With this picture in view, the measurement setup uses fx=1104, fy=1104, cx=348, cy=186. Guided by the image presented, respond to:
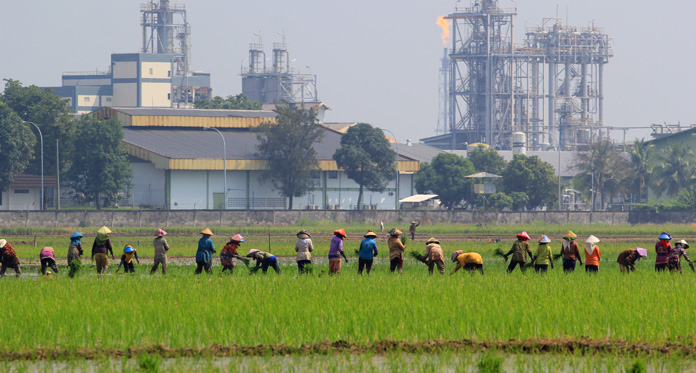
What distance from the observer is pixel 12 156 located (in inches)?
2970

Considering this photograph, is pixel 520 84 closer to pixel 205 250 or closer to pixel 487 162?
pixel 487 162

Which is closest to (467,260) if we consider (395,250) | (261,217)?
(395,250)

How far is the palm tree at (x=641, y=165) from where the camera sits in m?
98.8

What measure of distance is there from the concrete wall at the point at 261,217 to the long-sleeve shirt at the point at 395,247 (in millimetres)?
43929

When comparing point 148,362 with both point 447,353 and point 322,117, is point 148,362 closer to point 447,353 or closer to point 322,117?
point 447,353

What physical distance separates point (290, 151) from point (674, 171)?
33.3m

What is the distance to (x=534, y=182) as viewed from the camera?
9281 centimetres

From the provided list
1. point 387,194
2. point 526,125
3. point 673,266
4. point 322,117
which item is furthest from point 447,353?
point 526,125

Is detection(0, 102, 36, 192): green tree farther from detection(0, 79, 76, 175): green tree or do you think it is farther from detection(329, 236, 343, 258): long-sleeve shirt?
detection(329, 236, 343, 258): long-sleeve shirt

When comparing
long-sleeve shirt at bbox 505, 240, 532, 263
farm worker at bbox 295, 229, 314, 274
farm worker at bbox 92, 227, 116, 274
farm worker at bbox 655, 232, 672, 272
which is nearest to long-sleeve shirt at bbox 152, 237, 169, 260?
farm worker at bbox 92, 227, 116, 274

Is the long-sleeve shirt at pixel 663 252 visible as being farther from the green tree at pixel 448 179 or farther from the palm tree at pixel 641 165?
the palm tree at pixel 641 165

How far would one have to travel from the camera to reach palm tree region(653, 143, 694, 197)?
93812mm

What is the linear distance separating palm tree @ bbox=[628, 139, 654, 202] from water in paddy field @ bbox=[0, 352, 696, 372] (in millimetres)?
86402

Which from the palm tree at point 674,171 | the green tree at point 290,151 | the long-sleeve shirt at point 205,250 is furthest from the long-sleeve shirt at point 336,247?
the palm tree at point 674,171
